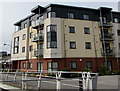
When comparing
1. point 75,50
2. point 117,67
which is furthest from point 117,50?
point 75,50

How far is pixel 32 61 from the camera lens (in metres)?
26.0

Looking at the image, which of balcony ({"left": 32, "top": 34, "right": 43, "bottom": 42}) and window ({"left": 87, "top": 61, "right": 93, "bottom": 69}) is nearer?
window ({"left": 87, "top": 61, "right": 93, "bottom": 69})

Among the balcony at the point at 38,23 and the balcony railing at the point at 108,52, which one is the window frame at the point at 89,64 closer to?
the balcony railing at the point at 108,52

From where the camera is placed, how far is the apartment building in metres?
22.6

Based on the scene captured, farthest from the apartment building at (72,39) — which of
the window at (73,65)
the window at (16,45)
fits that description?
the window at (16,45)

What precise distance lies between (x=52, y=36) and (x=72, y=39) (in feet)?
10.8

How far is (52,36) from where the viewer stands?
22500 millimetres

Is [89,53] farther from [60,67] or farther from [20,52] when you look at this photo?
[20,52]

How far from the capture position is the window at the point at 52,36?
22.3m

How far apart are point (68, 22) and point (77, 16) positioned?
91.7 inches

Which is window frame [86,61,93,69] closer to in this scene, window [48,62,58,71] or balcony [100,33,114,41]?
balcony [100,33,114,41]

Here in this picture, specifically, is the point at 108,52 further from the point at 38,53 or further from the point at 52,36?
the point at 38,53

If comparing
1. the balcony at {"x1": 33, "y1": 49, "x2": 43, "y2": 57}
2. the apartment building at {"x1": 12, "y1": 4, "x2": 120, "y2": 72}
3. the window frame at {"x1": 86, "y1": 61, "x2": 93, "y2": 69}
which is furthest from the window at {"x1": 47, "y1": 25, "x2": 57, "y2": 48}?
the window frame at {"x1": 86, "y1": 61, "x2": 93, "y2": 69}

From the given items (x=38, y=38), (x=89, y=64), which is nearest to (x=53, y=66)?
(x=38, y=38)
